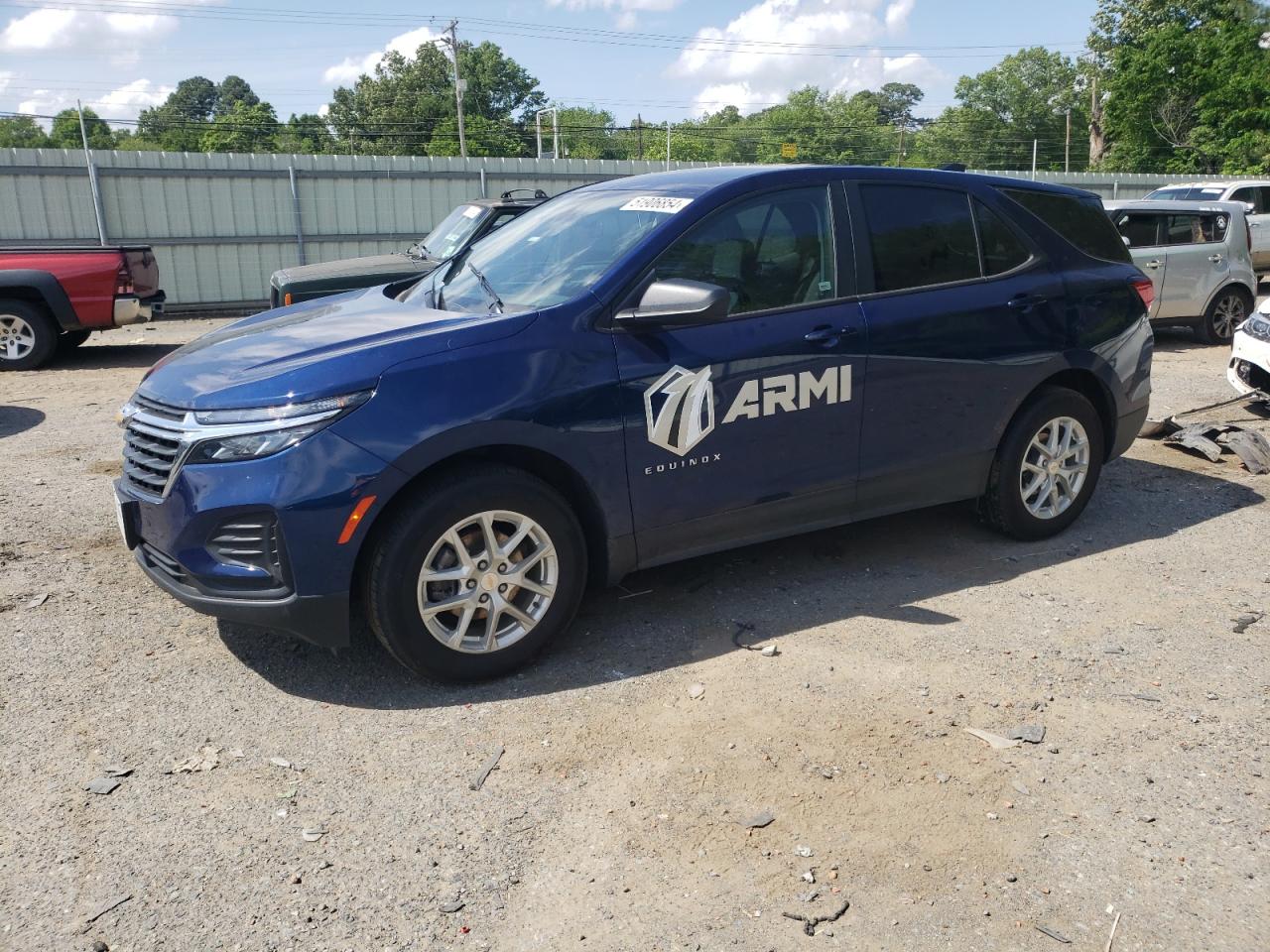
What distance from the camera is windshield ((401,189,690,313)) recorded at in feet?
14.4

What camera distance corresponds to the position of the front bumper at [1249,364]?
830cm

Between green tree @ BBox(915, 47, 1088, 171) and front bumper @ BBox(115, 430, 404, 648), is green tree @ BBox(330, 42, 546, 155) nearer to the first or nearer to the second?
green tree @ BBox(915, 47, 1088, 171)

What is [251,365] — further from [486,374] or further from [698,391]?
[698,391]

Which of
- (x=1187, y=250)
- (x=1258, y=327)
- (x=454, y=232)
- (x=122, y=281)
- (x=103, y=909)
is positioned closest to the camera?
A: (x=103, y=909)

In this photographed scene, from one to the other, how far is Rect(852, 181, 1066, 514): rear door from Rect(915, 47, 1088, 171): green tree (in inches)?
3758

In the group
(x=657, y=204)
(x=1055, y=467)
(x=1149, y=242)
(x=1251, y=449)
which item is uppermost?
(x=657, y=204)

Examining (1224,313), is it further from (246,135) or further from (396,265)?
(246,135)

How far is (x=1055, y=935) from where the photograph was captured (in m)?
2.71

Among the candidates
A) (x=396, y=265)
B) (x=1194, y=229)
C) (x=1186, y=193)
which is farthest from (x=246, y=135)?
(x=1194, y=229)

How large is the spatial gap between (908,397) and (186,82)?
506ft

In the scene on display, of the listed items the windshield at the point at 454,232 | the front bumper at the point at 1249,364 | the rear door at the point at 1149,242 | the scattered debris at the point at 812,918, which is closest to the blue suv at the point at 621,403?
the scattered debris at the point at 812,918

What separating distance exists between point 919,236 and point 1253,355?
4.85m

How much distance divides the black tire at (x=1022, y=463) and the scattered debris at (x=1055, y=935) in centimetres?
297

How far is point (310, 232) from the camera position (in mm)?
18562
